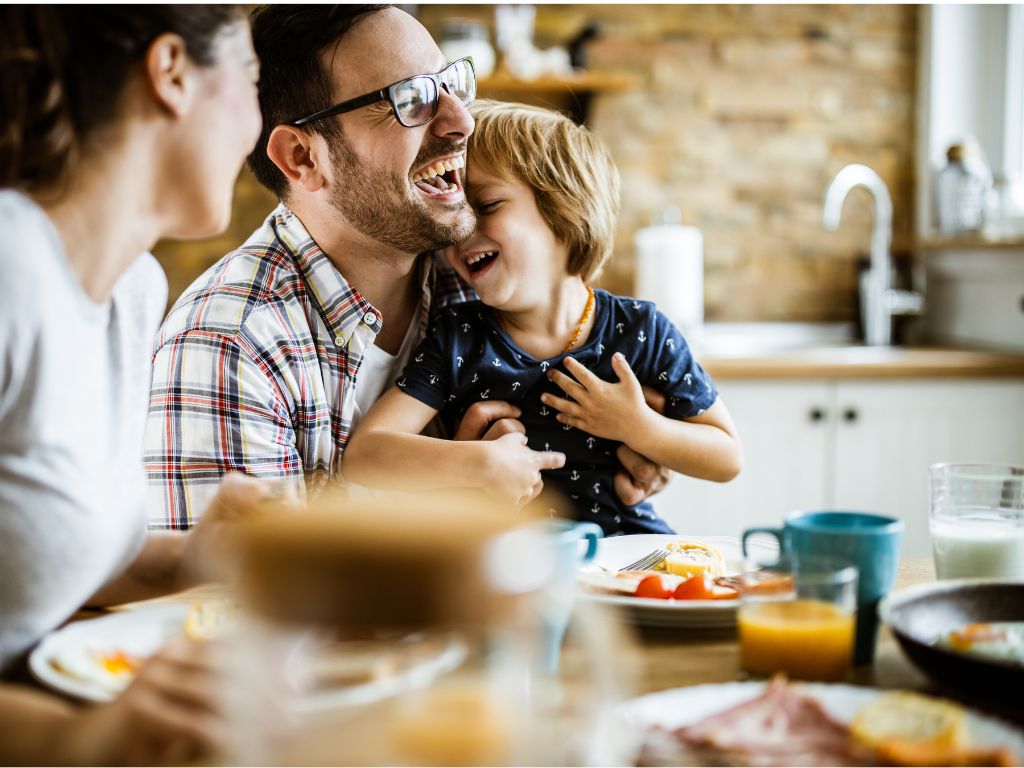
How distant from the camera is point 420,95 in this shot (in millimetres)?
1748

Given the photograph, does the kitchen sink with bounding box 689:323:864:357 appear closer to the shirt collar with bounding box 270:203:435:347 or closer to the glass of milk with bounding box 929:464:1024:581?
the shirt collar with bounding box 270:203:435:347

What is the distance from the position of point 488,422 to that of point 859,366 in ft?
6.00

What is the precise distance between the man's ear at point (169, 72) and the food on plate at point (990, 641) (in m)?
0.89

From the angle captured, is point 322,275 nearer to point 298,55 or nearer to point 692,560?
point 298,55

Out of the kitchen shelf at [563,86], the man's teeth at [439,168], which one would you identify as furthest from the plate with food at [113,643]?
the kitchen shelf at [563,86]

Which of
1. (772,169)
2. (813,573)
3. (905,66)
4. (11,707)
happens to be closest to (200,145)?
(11,707)

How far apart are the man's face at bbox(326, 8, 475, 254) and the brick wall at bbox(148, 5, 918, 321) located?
2107mm

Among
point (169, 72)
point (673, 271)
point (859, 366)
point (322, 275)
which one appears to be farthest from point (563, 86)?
point (169, 72)

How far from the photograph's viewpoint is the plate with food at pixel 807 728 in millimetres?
767

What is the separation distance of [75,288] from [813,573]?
2.45 feet

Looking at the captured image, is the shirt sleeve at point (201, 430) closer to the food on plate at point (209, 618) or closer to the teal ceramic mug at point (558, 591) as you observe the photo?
the food on plate at point (209, 618)

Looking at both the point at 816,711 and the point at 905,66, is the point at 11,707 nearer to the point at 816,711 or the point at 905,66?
the point at 816,711

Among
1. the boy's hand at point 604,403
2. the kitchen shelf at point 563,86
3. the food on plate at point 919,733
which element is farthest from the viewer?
the kitchen shelf at point 563,86

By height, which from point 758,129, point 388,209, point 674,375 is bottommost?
point 674,375
